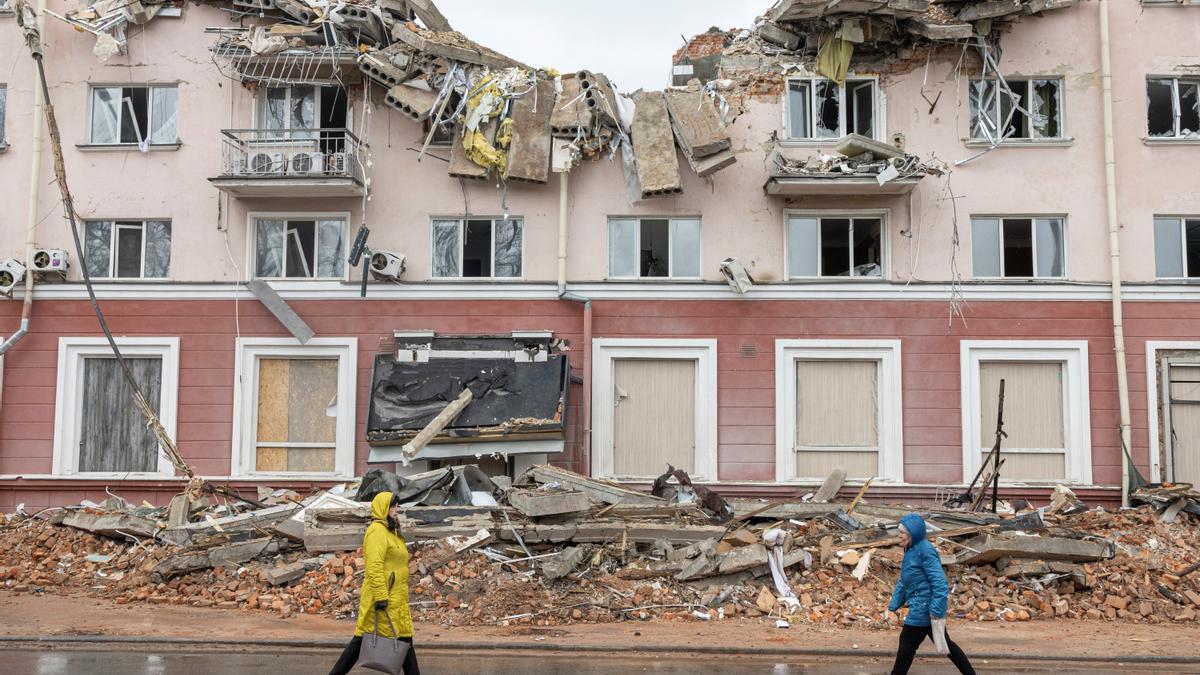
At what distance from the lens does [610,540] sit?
13047 millimetres

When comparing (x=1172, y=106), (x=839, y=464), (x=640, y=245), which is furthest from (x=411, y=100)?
(x=1172, y=106)

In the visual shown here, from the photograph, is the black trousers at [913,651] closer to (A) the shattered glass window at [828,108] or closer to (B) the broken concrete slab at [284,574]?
(B) the broken concrete slab at [284,574]

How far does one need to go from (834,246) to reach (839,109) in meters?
2.54

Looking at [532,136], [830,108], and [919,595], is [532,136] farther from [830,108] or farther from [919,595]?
[919,595]

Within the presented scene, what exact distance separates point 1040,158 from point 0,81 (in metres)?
19.1

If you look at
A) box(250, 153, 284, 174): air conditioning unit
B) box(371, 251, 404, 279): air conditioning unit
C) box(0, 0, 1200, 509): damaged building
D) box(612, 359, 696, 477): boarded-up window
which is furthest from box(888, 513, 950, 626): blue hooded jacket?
box(250, 153, 284, 174): air conditioning unit

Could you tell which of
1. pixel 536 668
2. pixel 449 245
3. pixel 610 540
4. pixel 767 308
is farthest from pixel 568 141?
pixel 536 668

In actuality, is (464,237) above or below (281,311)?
above

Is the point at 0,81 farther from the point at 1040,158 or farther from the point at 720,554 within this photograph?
the point at 1040,158

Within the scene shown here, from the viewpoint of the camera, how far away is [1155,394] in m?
16.7

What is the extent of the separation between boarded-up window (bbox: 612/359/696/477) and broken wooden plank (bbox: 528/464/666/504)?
2015mm

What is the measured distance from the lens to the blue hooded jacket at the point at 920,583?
7.96 meters

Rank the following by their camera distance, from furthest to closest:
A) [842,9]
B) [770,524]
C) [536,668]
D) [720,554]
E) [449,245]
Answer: [449,245]
[842,9]
[770,524]
[720,554]
[536,668]

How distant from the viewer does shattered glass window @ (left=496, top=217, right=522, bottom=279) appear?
1756 cm
